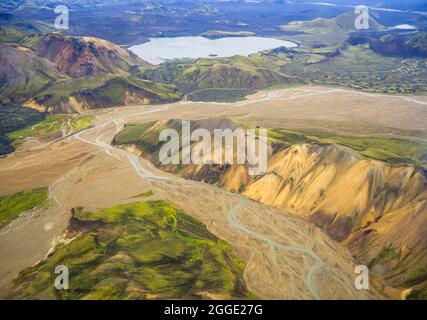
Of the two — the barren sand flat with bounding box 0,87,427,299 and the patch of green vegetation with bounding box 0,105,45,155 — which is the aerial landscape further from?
the patch of green vegetation with bounding box 0,105,45,155

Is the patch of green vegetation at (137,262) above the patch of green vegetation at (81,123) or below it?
below

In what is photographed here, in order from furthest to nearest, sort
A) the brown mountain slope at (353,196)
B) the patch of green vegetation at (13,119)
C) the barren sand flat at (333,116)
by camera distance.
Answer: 1. the patch of green vegetation at (13,119)
2. the barren sand flat at (333,116)
3. the brown mountain slope at (353,196)

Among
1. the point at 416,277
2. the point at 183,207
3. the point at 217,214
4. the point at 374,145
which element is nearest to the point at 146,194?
the point at 183,207

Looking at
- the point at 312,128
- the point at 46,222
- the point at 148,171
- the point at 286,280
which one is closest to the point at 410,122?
the point at 312,128

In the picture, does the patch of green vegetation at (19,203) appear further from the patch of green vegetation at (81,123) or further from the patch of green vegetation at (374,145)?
the patch of green vegetation at (81,123)

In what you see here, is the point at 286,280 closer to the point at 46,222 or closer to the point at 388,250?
the point at 388,250

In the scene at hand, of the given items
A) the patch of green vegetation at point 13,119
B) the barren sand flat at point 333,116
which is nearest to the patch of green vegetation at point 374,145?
the barren sand flat at point 333,116

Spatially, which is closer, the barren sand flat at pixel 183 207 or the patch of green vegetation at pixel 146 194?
the barren sand flat at pixel 183 207

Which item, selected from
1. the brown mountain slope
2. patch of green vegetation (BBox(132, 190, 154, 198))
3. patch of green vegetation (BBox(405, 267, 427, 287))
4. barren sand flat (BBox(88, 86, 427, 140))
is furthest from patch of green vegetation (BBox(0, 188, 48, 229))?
patch of green vegetation (BBox(405, 267, 427, 287))

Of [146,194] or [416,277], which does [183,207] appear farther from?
[416,277]
